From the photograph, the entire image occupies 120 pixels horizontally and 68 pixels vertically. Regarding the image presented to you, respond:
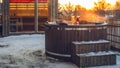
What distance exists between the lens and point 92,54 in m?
10.6

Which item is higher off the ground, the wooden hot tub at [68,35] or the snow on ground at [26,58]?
the wooden hot tub at [68,35]

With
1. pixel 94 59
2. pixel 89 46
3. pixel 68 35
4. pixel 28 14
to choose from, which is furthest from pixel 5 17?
pixel 94 59

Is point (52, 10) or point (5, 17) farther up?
point (52, 10)

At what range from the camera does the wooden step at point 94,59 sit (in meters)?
10.3

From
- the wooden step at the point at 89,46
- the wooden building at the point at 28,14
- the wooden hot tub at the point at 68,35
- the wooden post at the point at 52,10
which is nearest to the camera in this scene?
the wooden step at the point at 89,46

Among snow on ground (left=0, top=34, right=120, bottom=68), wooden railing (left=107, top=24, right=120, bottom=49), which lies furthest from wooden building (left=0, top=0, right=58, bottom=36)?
wooden railing (left=107, top=24, right=120, bottom=49)

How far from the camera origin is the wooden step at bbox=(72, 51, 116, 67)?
1032cm

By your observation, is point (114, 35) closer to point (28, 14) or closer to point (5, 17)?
point (28, 14)

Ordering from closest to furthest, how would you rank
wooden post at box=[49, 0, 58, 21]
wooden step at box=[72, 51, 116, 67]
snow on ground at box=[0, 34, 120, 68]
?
wooden step at box=[72, 51, 116, 67], snow on ground at box=[0, 34, 120, 68], wooden post at box=[49, 0, 58, 21]

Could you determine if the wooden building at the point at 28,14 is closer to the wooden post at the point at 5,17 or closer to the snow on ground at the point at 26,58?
the wooden post at the point at 5,17

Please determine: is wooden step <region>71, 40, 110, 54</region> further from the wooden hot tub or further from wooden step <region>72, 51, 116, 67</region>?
the wooden hot tub

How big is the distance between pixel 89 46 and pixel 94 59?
0.66 m

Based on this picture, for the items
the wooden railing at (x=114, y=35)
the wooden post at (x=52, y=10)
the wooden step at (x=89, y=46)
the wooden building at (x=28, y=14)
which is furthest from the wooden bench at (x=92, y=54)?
the wooden building at (x=28, y=14)

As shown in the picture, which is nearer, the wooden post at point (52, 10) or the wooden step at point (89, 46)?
Result: the wooden step at point (89, 46)
